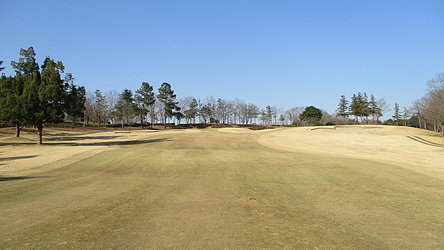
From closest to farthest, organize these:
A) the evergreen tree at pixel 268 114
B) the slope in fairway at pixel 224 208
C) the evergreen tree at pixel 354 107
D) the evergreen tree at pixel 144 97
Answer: the slope in fairway at pixel 224 208, the evergreen tree at pixel 144 97, the evergreen tree at pixel 354 107, the evergreen tree at pixel 268 114

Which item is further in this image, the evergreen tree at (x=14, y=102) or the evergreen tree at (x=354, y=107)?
the evergreen tree at (x=354, y=107)

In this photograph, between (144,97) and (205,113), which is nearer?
(144,97)

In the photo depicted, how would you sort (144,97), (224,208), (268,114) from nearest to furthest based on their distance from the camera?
1. (224,208)
2. (144,97)
3. (268,114)

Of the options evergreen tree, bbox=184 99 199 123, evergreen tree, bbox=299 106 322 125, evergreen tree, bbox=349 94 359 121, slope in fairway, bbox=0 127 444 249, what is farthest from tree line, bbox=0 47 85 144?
evergreen tree, bbox=349 94 359 121

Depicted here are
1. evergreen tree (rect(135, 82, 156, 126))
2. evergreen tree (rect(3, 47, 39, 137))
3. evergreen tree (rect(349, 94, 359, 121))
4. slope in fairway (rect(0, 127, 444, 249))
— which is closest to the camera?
slope in fairway (rect(0, 127, 444, 249))

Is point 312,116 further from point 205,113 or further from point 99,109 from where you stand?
point 99,109

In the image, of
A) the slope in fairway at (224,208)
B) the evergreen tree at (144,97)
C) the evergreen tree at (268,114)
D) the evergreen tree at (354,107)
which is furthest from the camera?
the evergreen tree at (268,114)

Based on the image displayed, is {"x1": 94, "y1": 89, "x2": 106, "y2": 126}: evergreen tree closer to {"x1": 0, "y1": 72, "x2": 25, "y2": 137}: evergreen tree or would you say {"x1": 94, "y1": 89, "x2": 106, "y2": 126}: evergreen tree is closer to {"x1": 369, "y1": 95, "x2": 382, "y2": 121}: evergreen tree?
{"x1": 0, "y1": 72, "x2": 25, "y2": 137}: evergreen tree

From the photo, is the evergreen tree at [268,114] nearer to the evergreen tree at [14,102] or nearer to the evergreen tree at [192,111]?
the evergreen tree at [192,111]

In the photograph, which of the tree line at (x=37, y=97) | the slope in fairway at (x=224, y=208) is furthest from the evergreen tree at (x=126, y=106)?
the slope in fairway at (x=224, y=208)

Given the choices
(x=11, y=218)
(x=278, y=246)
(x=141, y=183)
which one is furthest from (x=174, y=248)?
(x=141, y=183)

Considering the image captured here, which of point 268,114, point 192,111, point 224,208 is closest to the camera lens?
point 224,208

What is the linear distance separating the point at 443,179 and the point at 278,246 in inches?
513

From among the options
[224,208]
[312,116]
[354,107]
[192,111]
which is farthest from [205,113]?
[224,208]
